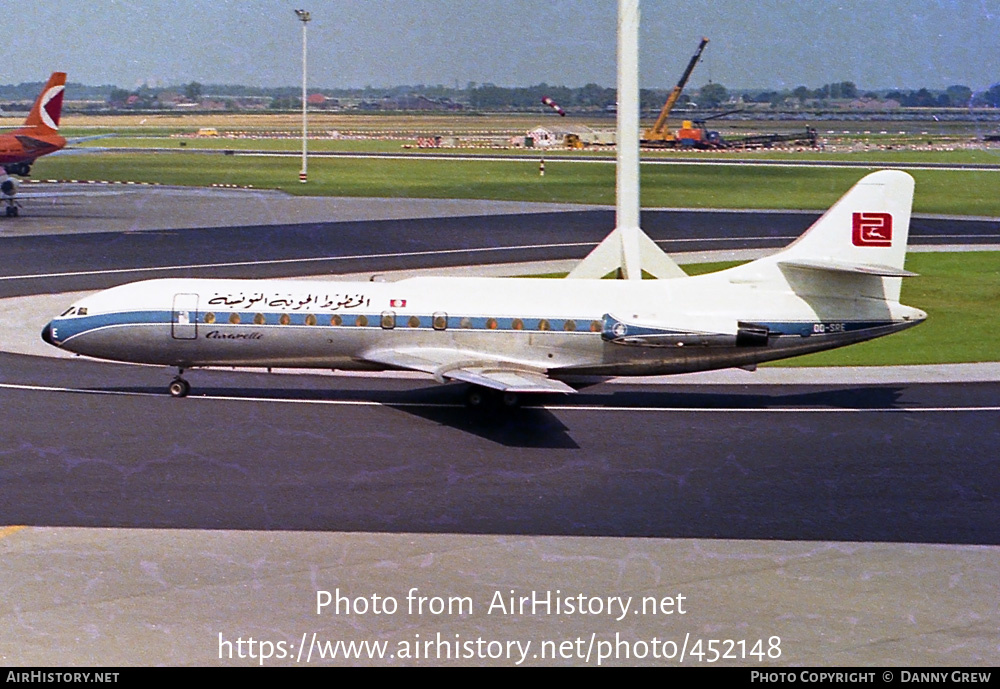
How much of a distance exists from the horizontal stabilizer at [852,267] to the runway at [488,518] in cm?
358

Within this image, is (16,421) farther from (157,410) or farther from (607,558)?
(607,558)

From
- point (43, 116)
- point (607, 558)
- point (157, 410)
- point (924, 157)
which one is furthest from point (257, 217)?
point (924, 157)

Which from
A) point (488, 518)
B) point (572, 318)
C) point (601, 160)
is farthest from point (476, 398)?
point (601, 160)

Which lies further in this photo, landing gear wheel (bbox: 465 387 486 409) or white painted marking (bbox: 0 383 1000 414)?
white painted marking (bbox: 0 383 1000 414)

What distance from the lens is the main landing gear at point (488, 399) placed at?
31.3 meters

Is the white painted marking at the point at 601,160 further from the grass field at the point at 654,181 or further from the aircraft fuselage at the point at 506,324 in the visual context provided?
the aircraft fuselage at the point at 506,324

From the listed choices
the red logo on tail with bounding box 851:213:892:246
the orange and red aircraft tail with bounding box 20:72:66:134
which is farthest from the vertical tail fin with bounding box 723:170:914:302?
the orange and red aircraft tail with bounding box 20:72:66:134

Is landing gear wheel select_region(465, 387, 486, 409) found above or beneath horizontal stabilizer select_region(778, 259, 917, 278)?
beneath

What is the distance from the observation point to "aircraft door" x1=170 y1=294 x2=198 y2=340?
1233 inches

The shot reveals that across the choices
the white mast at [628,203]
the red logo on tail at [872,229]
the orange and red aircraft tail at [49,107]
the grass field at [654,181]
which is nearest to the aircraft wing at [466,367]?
the red logo on tail at [872,229]

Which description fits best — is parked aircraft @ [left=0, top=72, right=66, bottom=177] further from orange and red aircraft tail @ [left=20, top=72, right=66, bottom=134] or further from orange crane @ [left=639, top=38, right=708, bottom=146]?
orange crane @ [left=639, top=38, right=708, bottom=146]

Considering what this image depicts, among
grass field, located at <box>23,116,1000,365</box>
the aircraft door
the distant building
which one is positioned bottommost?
the aircraft door

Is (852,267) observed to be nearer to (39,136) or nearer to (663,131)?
(39,136)

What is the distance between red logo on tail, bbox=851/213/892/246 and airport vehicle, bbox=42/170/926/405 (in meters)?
0.02
